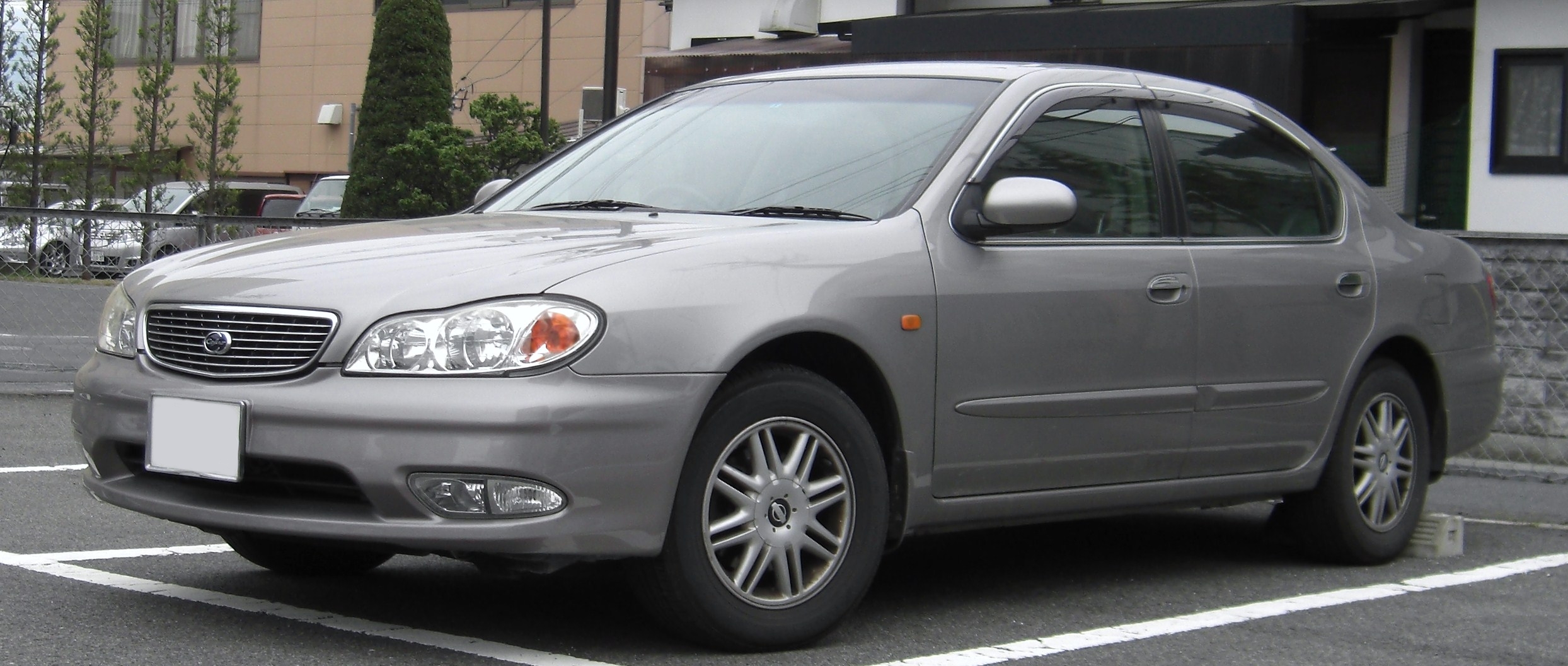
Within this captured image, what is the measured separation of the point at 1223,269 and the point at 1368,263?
0.81m

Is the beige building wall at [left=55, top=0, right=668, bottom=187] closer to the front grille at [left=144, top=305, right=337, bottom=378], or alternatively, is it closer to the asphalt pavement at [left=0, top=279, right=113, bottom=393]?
the asphalt pavement at [left=0, top=279, right=113, bottom=393]

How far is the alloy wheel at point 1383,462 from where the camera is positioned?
6.12 m

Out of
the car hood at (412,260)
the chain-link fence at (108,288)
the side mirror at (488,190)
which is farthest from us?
the chain-link fence at (108,288)

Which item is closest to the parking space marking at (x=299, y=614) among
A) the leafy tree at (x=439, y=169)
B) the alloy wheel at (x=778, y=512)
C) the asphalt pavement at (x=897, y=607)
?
the asphalt pavement at (x=897, y=607)

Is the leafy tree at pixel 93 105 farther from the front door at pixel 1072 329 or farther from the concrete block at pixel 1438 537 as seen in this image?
the front door at pixel 1072 329

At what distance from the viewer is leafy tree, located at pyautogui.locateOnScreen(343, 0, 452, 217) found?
85.3 feet

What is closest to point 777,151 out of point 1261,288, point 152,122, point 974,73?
point 974,73

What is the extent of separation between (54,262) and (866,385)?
7.33 meters

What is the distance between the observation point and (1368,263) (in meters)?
6.05

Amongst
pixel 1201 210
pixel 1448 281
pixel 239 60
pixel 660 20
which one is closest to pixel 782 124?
pixel 1201 210

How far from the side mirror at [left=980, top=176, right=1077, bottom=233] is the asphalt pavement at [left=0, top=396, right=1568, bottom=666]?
1.06 meters

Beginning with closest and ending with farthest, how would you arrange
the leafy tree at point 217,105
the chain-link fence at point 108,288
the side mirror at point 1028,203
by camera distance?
the side mirror at point 1028,203 → the chain-link fence at point 108,288 → the leafy tree at point 217,105

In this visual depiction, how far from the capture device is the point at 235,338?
4.20 meters

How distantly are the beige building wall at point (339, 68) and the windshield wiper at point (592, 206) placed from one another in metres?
34.6
